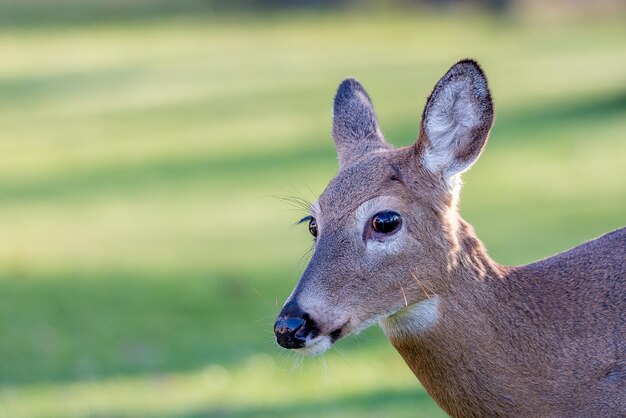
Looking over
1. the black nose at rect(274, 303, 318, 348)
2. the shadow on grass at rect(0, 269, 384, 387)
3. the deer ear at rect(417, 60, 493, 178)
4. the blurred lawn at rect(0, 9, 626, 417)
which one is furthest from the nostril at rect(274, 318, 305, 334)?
the shadow on grass at rect(0, 269, 384, 387)

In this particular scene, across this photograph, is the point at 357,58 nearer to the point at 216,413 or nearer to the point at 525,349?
the point at 216,413

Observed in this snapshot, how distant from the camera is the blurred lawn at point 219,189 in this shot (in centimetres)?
1098

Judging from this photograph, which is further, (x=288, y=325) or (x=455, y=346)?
(x=455, y=346)

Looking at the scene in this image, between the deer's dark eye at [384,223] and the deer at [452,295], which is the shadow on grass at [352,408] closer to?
the deer at [452,295]

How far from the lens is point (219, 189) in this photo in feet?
65.0

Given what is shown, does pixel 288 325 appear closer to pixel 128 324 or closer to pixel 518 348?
pixel 518 348

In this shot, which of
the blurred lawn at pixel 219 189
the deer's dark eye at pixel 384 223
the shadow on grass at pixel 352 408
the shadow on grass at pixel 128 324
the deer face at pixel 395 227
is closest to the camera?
the deer face at pixel 395 227

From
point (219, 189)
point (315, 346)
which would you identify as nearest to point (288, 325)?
point (315, 346)

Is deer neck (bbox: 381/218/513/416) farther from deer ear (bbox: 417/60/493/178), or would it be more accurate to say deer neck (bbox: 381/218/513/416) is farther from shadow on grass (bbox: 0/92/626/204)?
shadow on grass (bbox: 0/92/626/204)

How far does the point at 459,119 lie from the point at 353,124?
968 mm

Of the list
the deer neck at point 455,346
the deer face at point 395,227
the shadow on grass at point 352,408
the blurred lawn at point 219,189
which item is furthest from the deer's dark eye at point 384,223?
the shadow on grass at point 352,408

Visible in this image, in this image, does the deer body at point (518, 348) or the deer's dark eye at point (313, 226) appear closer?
the deer body at point (518, 348)

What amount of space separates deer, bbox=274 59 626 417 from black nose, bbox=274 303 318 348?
0.38 ft

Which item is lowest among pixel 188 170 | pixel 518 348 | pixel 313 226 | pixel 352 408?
pixel 518 348
